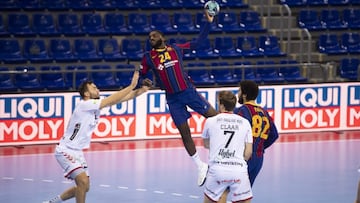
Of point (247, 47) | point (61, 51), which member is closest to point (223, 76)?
point (247, 47)

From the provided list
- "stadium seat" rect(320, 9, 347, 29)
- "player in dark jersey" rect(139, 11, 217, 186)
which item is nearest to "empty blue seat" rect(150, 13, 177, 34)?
"stadium seat" rect(320, 9, 347, 29)

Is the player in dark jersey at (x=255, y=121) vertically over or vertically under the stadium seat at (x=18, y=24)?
under

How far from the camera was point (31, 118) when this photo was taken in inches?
731

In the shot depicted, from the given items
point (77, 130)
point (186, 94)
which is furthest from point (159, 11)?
point (77, 130)

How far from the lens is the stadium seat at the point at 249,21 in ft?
78.4

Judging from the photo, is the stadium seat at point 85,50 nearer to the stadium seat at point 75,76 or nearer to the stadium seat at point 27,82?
the stadium seat at point 75,76

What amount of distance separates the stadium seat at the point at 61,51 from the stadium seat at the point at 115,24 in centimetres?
138

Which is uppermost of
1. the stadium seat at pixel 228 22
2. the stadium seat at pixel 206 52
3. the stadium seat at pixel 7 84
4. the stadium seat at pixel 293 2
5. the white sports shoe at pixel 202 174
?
the stadium seat at pixel 293 2

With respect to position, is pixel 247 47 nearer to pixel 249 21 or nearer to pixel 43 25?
pixel 249 21

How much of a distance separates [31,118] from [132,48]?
428cm

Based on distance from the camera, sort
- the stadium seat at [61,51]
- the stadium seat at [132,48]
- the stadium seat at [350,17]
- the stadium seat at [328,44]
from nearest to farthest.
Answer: the stadium seat at [61,51], the stadium seat at [132,48], the stadium seat at [328,44], the stadium seat at [350,17]

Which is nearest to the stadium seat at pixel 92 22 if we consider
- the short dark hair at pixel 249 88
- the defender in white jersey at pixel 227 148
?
the short dark hair at pixel 249 88

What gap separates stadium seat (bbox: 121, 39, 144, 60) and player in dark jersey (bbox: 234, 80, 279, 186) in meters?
11.2

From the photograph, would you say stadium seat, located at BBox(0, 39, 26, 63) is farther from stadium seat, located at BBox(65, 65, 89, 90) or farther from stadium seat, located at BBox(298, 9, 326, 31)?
stadium seat, located at BBox(298, 9, 326, 31)
